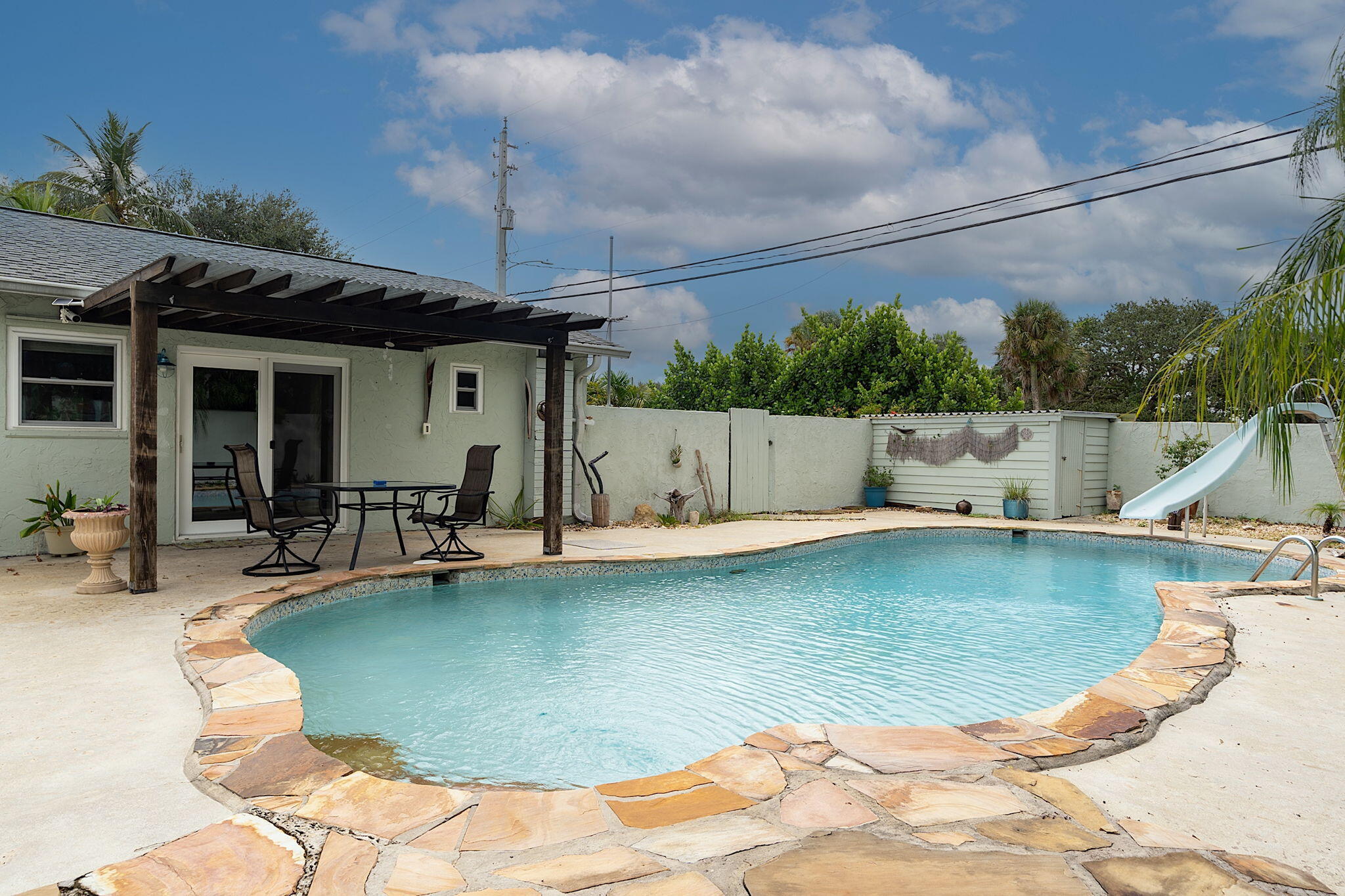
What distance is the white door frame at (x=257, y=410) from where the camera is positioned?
7.77 metres

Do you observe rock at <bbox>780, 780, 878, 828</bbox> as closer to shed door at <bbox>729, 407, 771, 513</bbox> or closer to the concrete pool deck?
the concrete pool deck

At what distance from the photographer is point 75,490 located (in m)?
7.12

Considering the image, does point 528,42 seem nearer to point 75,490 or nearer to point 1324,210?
point 75,490

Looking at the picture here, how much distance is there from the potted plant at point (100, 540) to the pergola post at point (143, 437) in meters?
0.15

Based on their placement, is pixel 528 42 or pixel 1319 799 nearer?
pixel 1319 799

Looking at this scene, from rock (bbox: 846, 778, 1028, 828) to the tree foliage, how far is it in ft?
51.7

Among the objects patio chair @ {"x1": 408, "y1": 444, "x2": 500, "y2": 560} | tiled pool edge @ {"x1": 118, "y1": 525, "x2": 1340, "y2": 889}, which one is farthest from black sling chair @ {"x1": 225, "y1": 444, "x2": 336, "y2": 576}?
tiled pool edge @ {"x1": 118, "y1": 525, "x2": 1340, "y2": 889}

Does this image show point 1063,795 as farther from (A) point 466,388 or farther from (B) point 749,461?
(B) point 749,461

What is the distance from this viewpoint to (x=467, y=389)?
9.79m

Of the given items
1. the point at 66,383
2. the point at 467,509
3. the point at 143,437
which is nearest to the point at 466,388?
the point at 467,509

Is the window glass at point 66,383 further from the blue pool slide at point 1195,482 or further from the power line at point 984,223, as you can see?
the power line at point 984,223

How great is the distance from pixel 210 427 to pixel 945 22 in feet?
45.7

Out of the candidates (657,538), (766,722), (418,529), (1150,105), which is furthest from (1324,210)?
(1150,105)

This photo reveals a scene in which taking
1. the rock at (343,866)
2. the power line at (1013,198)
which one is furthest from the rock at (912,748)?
the power line at (1013,198)
